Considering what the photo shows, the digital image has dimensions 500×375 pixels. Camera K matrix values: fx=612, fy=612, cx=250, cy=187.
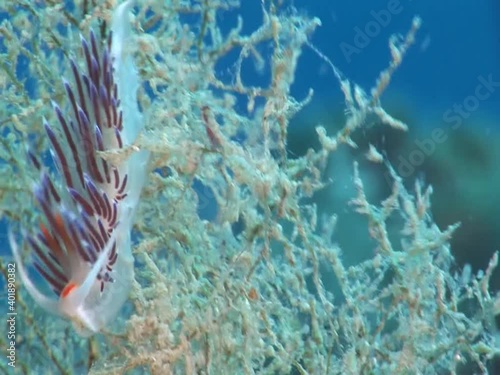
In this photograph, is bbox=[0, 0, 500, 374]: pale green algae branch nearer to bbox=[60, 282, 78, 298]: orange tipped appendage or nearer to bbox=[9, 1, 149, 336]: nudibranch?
bbox=[9, 1, 149, 336]: nudibranch

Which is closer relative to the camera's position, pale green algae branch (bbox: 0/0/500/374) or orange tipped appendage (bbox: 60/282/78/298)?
orange tipped appendage (bbox: 60/282/78/298)

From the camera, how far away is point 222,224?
202 centimetres

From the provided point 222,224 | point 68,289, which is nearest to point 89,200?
point 68,289

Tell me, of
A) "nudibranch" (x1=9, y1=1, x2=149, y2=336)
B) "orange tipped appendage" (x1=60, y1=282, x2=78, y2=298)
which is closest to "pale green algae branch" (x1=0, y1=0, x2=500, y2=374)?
"nudibranch" (x1=9, y1=1, x2=149, y2=336)

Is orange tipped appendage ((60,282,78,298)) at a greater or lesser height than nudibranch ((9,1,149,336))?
lesser

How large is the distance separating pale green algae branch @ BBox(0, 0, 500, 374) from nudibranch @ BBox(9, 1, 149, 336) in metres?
0.09

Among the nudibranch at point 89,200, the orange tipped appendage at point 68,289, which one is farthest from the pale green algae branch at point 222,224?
the orange tipped appendage at point 68,289

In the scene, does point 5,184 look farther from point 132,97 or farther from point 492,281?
point 492,281

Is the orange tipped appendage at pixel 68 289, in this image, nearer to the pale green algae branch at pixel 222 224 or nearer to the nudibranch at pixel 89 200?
the nudibranch at pixel 89 200

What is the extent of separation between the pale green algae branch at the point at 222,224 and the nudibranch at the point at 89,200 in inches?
3.7

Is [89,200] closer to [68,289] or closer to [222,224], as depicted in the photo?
[68,289]

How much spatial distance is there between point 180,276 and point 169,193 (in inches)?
11.8

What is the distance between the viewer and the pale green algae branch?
1.90m

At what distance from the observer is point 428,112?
26.7 ft
